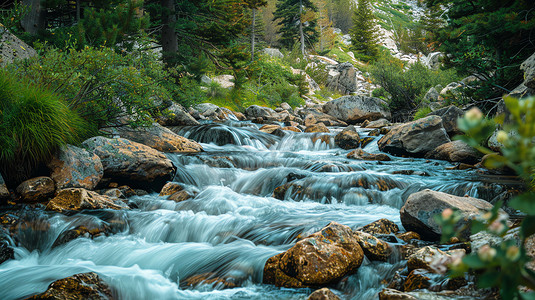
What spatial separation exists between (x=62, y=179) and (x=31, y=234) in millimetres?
1359

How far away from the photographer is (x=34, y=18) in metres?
9.86

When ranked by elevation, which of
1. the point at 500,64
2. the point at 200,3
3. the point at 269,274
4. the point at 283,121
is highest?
the point at 200,3

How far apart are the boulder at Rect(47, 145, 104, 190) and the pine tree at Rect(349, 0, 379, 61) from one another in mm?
45524

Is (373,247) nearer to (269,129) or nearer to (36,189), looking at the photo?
(36,189)

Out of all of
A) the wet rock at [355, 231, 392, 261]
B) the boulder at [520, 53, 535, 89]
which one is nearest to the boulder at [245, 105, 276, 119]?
the boulder at [520, 53, 535, 89]

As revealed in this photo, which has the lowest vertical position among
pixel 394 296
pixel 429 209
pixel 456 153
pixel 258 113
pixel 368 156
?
pixel 258 113

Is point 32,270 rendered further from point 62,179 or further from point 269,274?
point 269,274

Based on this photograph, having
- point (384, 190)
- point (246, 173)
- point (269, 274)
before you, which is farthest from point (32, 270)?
point (384, 190)

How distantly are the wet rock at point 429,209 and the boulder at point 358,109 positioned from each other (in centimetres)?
1468

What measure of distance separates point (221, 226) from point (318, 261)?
2.22 meters

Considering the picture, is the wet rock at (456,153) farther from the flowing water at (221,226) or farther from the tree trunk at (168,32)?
the tree trunk at (168,32)

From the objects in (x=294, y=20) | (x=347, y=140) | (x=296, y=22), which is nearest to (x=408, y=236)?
(x=347, y=140)

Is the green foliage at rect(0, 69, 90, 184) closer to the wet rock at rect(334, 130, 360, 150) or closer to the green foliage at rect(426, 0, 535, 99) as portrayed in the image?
the green foliage at rect(426, 0, 535, 99)

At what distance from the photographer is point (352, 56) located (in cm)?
5081
